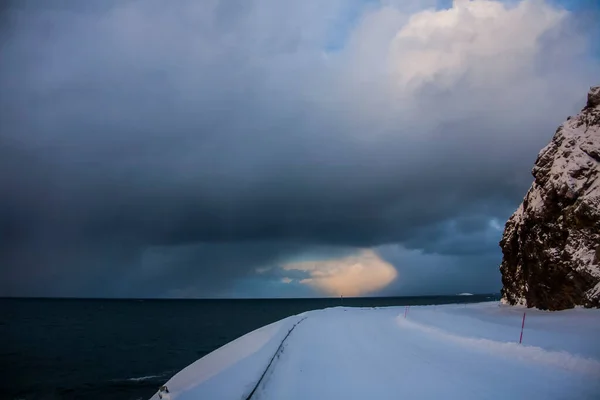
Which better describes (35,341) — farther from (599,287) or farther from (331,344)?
(599,287)

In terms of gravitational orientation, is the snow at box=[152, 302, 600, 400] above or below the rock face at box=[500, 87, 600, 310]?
below

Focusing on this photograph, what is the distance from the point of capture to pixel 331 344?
63.4ft

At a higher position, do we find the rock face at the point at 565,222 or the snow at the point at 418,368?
the rock face at the point at 565,222

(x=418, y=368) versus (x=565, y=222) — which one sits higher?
(x=565, y=222)

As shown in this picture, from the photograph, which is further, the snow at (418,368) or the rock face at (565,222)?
the rock face at (565,222)

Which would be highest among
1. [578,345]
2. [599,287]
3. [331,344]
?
[599,287]

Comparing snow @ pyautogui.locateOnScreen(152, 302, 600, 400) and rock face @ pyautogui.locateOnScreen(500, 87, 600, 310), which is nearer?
snow @ pyautogui.locateOnScreen(152, 302, 600, 400)

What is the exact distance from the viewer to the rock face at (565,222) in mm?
27812

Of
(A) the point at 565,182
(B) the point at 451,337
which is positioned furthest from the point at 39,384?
(A) the point at 565,182

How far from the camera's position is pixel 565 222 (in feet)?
100

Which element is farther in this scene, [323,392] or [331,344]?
[331,344]

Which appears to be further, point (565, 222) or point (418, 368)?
point (565, 222)

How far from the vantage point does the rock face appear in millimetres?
27812

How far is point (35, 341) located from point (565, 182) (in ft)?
202
